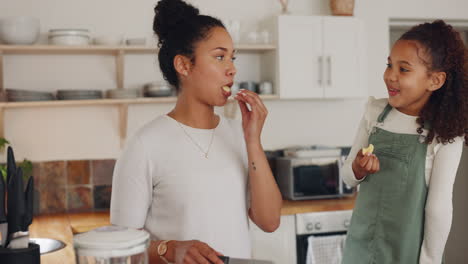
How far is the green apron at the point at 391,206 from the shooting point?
176 centimetres

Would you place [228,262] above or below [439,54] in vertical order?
below

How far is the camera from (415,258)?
5.77ft

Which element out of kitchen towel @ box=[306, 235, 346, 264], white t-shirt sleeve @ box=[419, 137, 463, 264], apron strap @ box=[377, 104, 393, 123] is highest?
apron strap @ box=[377, 104, 393, 123]

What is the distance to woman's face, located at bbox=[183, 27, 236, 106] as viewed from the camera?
1.51m

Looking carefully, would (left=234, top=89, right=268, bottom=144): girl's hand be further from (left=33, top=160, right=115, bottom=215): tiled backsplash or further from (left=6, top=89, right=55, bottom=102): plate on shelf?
(left=33, top=160, right=115, bottom=215): tiled backsplash

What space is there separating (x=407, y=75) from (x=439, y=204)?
43 centimetres

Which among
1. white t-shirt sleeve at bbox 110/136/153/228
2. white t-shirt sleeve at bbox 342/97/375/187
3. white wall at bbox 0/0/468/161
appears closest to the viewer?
white t-shirt sleeve at bbox 110/136/153/228

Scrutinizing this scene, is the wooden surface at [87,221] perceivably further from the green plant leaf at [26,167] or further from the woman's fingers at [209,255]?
the woman's fingers at [209,255]

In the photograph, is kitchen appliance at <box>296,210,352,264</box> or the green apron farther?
kitchen appliance at <box>296,210,352,264</box>

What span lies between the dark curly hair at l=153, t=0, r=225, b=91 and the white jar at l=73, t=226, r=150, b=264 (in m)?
0.77

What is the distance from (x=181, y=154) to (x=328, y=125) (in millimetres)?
2719

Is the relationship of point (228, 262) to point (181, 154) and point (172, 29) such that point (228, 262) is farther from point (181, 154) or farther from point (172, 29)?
point (172, 29)

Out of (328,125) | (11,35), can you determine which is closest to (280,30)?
(328,125)

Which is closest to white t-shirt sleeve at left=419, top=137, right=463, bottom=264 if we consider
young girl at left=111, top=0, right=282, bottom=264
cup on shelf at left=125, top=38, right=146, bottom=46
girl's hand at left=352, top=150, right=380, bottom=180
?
girl's hand at left=352, top=150, right=380, bottom=180
